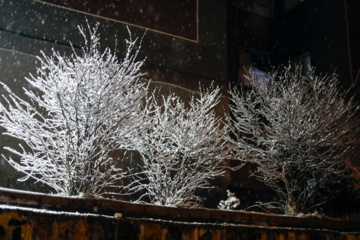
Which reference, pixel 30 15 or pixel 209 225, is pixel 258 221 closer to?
pixel 209 225

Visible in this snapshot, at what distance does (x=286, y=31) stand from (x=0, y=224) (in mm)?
17161

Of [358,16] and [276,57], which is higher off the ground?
[358,16]

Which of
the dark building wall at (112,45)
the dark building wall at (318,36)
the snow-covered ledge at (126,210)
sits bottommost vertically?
the snow-covered ledge at (126,210)

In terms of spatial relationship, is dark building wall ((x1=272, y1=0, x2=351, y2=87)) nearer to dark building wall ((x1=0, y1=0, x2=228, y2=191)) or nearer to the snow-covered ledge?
dark building wall ((x1=0, y1=0, x2=228, y2=191))

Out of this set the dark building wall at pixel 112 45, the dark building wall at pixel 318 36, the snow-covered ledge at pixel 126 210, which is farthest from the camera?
the dark building wall at pixel 318 36

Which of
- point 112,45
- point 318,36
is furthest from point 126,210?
point 318,36

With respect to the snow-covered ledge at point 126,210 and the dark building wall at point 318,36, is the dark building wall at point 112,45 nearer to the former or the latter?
the dark building wall at point 318,36

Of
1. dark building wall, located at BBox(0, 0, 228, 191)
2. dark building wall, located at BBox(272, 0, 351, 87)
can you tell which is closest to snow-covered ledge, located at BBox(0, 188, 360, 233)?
dark building wall, located at BBox(0, 0, 228, 191)

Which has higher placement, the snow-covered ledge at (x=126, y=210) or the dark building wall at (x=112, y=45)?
the dark building wall at (x=112, y=45)

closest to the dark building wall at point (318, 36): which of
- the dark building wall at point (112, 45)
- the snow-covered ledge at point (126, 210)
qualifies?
the dark building wall at point (112, 45)

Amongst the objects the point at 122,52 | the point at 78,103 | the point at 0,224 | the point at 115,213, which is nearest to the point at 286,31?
the point at 122,52

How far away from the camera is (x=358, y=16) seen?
57.0 feet

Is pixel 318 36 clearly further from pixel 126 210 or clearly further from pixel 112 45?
pixel 126 210

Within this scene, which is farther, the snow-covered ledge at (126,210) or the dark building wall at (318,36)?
the dark building wall at (318,36)
